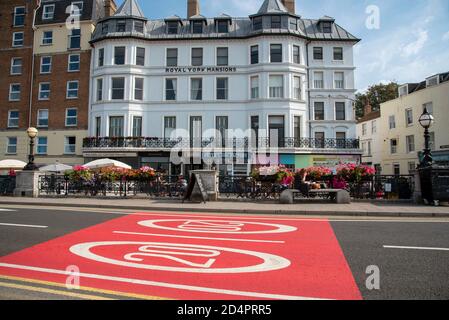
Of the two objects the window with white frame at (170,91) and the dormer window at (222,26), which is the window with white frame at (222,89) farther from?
the dormer window at (222,26)

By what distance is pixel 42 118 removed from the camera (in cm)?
3231

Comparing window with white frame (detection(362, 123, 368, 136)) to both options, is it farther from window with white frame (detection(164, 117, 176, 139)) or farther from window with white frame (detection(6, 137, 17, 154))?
window with white frame (detection(6, 137, 17, 154))

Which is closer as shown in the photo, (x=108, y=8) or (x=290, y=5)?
(x=290, y=5)

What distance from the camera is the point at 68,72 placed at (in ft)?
105

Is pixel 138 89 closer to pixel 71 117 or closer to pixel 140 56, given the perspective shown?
pixel 140 56

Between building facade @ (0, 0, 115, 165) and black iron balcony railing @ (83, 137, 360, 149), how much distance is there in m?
3.65

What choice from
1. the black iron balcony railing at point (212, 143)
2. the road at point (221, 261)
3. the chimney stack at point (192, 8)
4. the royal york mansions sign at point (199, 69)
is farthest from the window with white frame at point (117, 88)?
the road at point (221, 261)

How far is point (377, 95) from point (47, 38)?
48.8 metres

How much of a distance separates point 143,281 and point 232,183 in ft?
39.6

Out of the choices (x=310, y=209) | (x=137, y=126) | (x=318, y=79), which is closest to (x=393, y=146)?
(x=318, y=79)

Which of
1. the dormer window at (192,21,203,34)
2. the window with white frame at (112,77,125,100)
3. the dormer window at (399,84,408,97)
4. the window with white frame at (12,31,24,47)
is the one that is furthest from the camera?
the dormer window at (399,84,408,97)

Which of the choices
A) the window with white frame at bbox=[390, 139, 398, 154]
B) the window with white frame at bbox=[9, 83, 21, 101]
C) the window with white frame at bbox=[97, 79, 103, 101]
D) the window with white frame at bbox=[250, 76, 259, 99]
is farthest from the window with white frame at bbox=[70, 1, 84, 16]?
the window with white frame at bbox=[390, 139, 398, 154]

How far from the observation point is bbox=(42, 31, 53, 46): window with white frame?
33.1 metres

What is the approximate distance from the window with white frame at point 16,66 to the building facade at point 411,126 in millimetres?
42692
